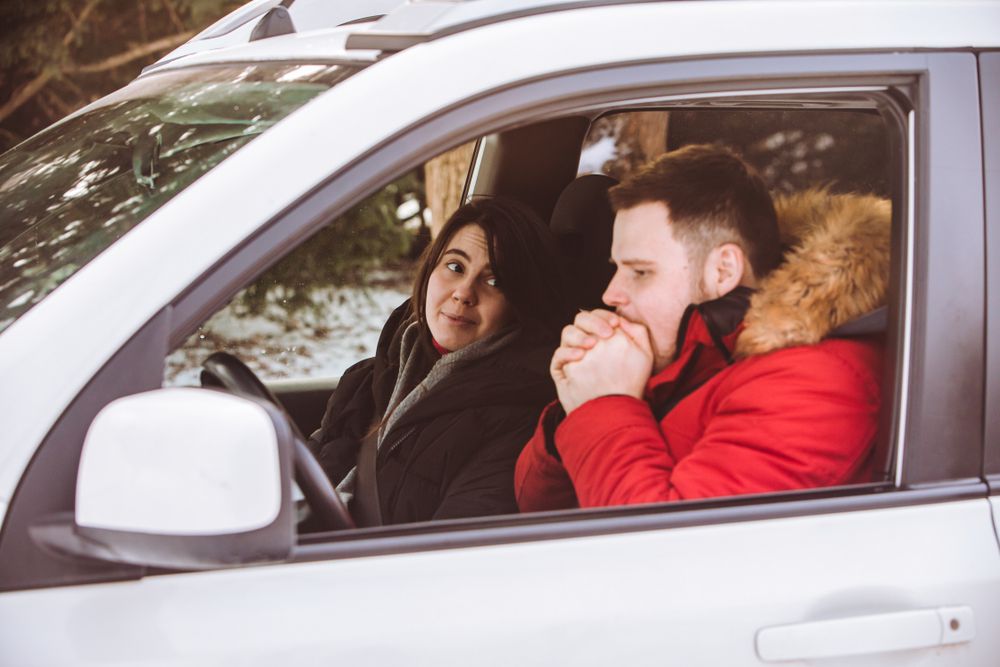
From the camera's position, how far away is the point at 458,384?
2316mm

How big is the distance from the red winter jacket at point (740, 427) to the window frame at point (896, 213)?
105 mm

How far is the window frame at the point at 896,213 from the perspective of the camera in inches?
51.5

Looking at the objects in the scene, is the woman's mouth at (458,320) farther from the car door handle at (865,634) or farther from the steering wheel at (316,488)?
the car door handle at (865,634)

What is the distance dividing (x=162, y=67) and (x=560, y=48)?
1144 mm

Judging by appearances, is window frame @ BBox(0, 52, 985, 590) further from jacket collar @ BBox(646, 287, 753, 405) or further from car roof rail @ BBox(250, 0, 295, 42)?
car roof rail @ BBox(250, 0, 295, 42)

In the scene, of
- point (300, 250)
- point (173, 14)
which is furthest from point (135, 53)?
point (300, 250)

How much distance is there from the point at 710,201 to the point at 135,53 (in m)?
5.18

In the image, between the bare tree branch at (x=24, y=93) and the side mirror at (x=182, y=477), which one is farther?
the bare tree branch at (x=24, y=93)

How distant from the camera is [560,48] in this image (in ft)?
4.47

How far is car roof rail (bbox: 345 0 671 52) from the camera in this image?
4.51 ft

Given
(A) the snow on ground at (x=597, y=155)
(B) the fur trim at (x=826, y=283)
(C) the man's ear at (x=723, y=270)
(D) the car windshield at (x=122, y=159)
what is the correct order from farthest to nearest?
→ (A) the snow on ground at (x=597, y=155), (C) the man's ear at (x=723, y=270), (B) the fur trim at (x=826, y=283), (D) the car windshield at (x=122, y=159)

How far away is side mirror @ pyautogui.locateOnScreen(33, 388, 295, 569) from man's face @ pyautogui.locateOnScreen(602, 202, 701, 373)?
952 millimetres

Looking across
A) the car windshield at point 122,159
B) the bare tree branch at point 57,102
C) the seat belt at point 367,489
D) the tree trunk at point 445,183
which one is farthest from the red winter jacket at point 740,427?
the bare tree branch at point 57,102

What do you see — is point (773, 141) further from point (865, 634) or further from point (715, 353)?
point (865, 634)
